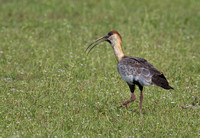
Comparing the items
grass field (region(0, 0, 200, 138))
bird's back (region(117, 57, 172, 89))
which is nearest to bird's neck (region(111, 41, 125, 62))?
bird's back (region(117, 57, 172, 89))

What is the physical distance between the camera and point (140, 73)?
24.2 ft

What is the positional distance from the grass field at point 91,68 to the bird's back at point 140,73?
1.94ft

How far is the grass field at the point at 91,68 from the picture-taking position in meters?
6.82

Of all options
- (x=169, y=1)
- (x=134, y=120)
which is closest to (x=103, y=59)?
(x=134, y=120)

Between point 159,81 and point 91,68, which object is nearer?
point 159,81

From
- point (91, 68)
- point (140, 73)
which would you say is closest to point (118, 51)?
point (140, 73)

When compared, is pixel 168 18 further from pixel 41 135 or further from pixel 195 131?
pixel 41 135

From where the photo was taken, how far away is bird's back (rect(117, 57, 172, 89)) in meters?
7.22

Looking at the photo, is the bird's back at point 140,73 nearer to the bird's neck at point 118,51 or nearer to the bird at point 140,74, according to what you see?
the bird at point 140,74

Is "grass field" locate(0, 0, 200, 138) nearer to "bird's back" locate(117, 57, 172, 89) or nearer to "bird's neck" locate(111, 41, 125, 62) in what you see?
"bird's back" locate(117, 57, 172, 89)

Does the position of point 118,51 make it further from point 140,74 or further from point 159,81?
point 159,81

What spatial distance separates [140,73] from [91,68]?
284cm

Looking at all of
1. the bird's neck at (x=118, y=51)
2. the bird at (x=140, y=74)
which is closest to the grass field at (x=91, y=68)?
the bird at (x=140, y=74)

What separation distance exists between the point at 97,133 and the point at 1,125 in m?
1.59
